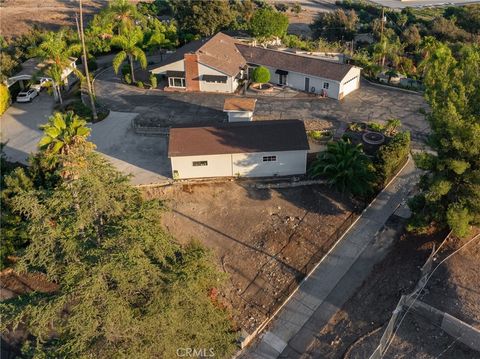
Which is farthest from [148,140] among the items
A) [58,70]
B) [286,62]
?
[286,62]

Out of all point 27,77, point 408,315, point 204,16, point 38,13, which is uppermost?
point 204,16

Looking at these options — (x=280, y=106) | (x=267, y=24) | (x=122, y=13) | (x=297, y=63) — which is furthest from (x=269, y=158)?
(x=267, y=24)

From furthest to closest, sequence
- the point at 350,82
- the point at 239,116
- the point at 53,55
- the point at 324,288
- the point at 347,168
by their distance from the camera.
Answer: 1. the point at 350,82
2. the point at 53,55
3. the point at 239,116
4. the point at 347,168
5. the point at 324,288

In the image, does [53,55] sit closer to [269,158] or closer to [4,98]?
[4,98]

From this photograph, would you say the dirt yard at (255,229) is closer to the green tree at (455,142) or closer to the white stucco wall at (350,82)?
the green tree at (455,142)

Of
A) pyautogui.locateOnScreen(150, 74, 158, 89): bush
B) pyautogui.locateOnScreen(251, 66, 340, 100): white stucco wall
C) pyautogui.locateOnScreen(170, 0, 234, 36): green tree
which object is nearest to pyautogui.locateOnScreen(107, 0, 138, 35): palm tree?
pyautogui.locateOnScreen(150, 74, 158, 89): bush

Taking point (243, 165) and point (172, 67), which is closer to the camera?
point (243, 165)

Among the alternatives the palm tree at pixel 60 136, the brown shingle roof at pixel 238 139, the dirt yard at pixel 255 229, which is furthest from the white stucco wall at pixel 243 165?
the palm tree at pixel 60 136
